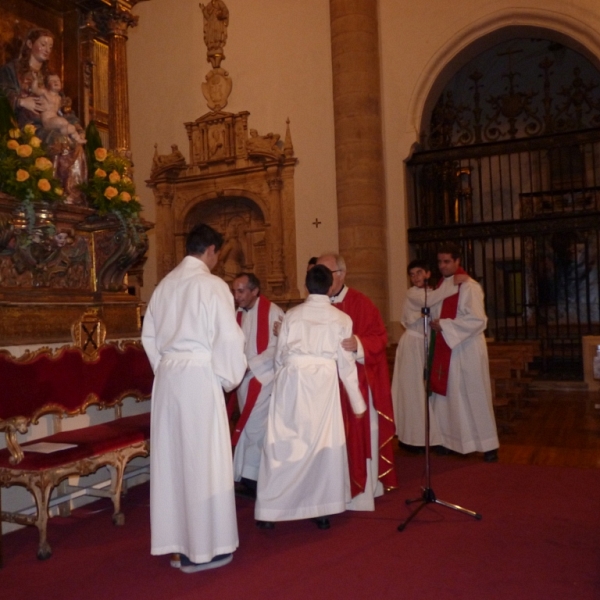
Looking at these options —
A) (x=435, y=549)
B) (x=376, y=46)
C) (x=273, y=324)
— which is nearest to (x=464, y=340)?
(x=273, y=324)

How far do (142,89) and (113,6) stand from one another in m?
6.84

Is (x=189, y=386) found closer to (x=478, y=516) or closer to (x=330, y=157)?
(x=478, y=516)

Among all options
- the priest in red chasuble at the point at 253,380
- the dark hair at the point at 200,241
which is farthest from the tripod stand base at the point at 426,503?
the dark hair at the point at 200,241

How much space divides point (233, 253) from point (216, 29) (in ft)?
13.5

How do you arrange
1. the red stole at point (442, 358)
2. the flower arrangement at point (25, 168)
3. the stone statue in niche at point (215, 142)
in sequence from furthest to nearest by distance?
the stone statue in niche at point (215, 142) → the red stole at point (442, 358) → the flower arrangement at point (25, 168)

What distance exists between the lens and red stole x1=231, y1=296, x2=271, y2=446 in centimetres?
504

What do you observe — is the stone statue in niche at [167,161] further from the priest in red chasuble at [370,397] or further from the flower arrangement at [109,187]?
the priest in red chasuble at [370,397]

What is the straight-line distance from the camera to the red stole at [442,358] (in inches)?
245

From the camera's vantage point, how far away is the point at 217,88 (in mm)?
12188

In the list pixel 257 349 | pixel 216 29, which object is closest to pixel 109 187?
pixel 257 349

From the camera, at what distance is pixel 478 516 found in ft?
13.9

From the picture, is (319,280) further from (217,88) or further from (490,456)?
(217,88)

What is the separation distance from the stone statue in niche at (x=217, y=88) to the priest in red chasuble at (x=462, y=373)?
7283 millimetres

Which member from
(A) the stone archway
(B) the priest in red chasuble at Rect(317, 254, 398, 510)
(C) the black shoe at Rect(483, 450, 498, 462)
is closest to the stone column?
(A) the stone archway
